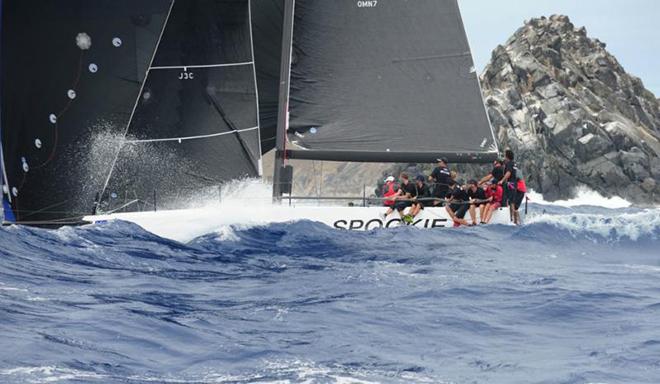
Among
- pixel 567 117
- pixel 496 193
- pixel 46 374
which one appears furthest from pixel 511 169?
pixel 567 117

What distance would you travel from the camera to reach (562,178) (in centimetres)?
6975

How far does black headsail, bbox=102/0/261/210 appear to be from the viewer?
1794 centimetres

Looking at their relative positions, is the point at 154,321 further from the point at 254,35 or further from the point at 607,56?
the point at 607,56

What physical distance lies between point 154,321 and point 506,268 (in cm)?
655

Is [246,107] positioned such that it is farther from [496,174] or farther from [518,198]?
[518,198]

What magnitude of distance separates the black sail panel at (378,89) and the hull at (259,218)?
1.74 meters

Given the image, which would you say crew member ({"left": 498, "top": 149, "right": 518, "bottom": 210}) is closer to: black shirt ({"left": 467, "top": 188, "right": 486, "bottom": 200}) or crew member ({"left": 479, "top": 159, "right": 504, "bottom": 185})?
crew member ({"left": 479, "top": 159, "right": 504, "bottom": 185})

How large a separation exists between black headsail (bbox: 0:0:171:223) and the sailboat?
0.12 ft

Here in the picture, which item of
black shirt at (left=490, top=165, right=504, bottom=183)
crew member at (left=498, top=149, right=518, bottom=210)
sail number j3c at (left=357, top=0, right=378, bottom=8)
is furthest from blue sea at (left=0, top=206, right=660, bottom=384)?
sail number j3c at (left=357, top=0, right=378, bottom=8)

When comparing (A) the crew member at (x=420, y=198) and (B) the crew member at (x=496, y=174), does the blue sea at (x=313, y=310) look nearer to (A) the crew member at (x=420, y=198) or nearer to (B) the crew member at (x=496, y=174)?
(A) the crew member at (x=420, y=198)

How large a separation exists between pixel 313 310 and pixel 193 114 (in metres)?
9.53

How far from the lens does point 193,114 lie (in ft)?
60.6

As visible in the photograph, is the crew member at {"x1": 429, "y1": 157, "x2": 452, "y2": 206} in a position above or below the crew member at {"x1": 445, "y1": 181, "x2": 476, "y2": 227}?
above

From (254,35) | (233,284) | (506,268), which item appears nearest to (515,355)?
(233,284)
